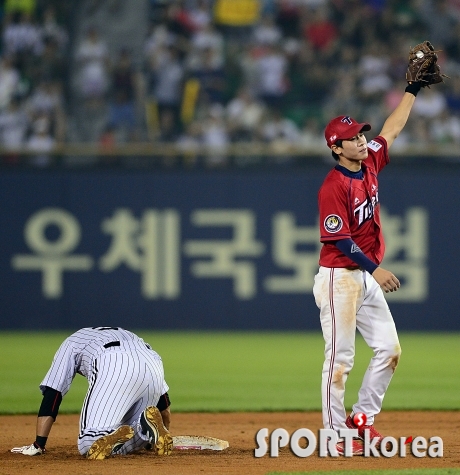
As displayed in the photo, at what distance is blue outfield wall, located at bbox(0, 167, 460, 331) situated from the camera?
14242 mm

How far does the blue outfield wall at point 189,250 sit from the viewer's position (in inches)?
561

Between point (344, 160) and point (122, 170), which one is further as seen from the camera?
point (122, 170)

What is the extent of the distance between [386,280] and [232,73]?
10031mm

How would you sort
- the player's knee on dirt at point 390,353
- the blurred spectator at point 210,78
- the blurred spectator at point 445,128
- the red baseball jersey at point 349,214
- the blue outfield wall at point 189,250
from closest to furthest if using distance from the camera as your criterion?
the red baseball jersey at point 349,214 → the player's knee on dirt at point 390,353 → the blue outfield wall at point 189,250 → the blurred spectator at point 445,128 → the blurred spectator at point 210,78

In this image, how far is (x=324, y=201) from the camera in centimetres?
619

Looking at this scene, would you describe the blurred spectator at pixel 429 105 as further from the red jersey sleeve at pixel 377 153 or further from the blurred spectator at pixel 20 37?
the red jersey sleeve at pixel 377 153

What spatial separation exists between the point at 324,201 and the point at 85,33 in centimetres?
990

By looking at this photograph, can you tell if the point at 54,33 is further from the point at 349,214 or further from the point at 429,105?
the point at 349,214

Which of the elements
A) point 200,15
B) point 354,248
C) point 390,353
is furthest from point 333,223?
point 200,15

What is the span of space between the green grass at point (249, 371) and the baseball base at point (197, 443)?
7.33 feet

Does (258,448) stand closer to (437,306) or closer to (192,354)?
(192,354)

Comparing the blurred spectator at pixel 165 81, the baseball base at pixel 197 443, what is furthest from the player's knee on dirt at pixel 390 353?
the blurred spectator at pixel 165 81

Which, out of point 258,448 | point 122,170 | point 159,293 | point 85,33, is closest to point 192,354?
point 159,293

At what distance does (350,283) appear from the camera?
6219 millimetres
